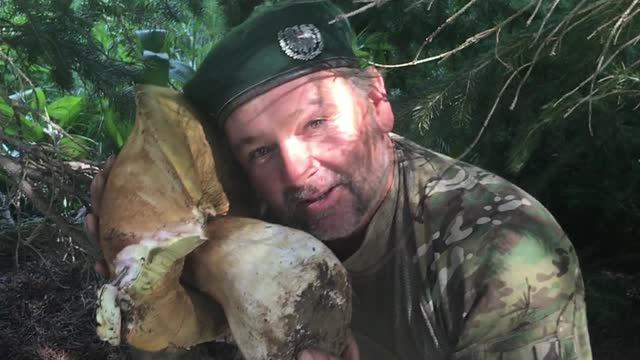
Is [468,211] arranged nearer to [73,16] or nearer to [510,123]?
[510,123]

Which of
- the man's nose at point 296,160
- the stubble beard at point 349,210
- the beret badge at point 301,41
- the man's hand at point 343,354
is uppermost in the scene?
the beret badge at point 301,41

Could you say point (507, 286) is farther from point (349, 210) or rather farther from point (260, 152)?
point (260, 152)

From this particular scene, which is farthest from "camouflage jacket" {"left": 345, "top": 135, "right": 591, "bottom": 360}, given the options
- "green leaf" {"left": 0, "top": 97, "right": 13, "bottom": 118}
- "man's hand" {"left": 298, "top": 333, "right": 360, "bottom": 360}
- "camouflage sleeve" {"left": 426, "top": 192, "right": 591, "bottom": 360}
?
"green leaf" {"left": 0, "top": 97, "right": 13, "bottom": 118}

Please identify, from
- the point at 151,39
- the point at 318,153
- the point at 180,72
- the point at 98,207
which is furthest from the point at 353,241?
the point at 180,72

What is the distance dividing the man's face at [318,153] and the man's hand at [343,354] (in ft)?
0.85

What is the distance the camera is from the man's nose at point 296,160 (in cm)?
175

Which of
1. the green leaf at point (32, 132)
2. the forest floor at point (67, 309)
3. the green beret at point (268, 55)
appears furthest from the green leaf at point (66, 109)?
the green beret at point (268, 55)

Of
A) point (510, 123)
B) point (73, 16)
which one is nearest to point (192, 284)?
point (73, 16)

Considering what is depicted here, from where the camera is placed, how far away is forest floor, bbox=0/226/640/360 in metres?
2.92

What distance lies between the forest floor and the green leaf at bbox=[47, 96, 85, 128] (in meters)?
0.81

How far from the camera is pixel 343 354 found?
168 centimetres

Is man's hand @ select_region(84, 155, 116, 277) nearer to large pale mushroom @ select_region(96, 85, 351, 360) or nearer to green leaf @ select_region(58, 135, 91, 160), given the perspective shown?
large pale mushroom @ select_region(96, 85, 351, 360)

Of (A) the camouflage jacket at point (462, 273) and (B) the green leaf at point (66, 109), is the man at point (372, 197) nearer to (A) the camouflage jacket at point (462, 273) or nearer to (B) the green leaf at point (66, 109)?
(A) the camouflage jacket at point (462, 273)

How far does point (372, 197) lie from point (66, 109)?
293 centimetres
